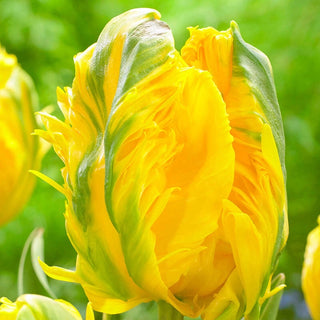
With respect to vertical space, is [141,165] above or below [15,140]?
above

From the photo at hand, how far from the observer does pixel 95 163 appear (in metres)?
0.33

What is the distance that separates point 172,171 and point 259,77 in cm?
6

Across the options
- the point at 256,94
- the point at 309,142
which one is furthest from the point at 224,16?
the point at 256,94

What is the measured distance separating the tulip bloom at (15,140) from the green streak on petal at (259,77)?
342 millimetres

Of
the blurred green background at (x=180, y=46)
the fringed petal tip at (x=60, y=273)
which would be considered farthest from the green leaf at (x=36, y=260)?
the blurred green background at (x=180, y=46)

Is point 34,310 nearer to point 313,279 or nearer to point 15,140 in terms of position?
point 313,279

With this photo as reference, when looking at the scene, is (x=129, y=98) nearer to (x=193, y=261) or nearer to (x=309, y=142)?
(x=193, y=261)

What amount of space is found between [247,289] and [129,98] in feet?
0.32

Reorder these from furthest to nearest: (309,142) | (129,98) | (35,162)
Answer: (309,142) < (35,162) < (129,98)

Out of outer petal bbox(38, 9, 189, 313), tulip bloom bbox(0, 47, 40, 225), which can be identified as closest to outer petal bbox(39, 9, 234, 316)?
outer petal bbox(38, 9, 189, 313)

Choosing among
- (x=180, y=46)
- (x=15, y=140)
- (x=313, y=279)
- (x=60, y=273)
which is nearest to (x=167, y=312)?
(x=60, y=273)

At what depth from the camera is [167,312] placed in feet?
1.17

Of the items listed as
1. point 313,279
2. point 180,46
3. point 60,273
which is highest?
point 60,273

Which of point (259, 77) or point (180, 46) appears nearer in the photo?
point (259, 77)
